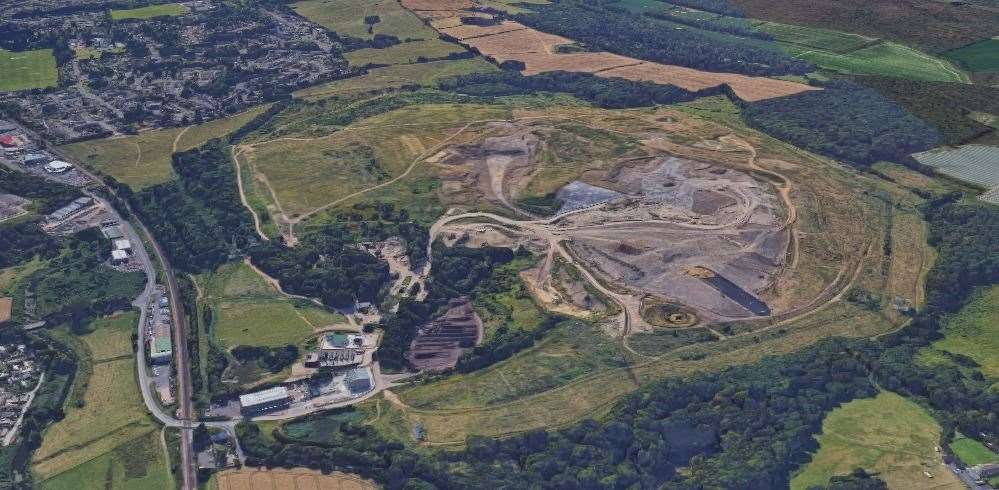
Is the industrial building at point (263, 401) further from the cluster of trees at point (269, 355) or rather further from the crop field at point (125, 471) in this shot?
the crop field at point (125, 471)

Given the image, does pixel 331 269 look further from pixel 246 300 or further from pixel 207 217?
pixel 207 217

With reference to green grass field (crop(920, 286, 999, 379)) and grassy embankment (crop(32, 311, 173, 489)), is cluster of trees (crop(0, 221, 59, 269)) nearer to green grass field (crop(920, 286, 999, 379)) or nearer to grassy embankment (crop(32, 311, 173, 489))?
grassy embankment (crop(32, 311, 173, 489))

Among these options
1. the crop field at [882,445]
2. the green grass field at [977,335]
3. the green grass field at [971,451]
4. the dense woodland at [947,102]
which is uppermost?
the dense woodland at [947,102]

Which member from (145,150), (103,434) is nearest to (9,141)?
(145,150)

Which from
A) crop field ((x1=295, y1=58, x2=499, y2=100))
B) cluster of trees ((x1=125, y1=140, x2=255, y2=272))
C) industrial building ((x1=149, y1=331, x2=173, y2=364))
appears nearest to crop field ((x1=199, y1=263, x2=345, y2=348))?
industrial building ((x1=149, y1=331, x2=173, y2=364))

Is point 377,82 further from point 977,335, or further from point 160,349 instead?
point 977,335

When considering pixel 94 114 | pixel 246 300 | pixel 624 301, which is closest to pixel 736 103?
pixel 624 301

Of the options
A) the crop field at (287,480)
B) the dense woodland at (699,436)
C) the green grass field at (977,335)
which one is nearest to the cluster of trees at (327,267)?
the dense woodland at (699,436)
